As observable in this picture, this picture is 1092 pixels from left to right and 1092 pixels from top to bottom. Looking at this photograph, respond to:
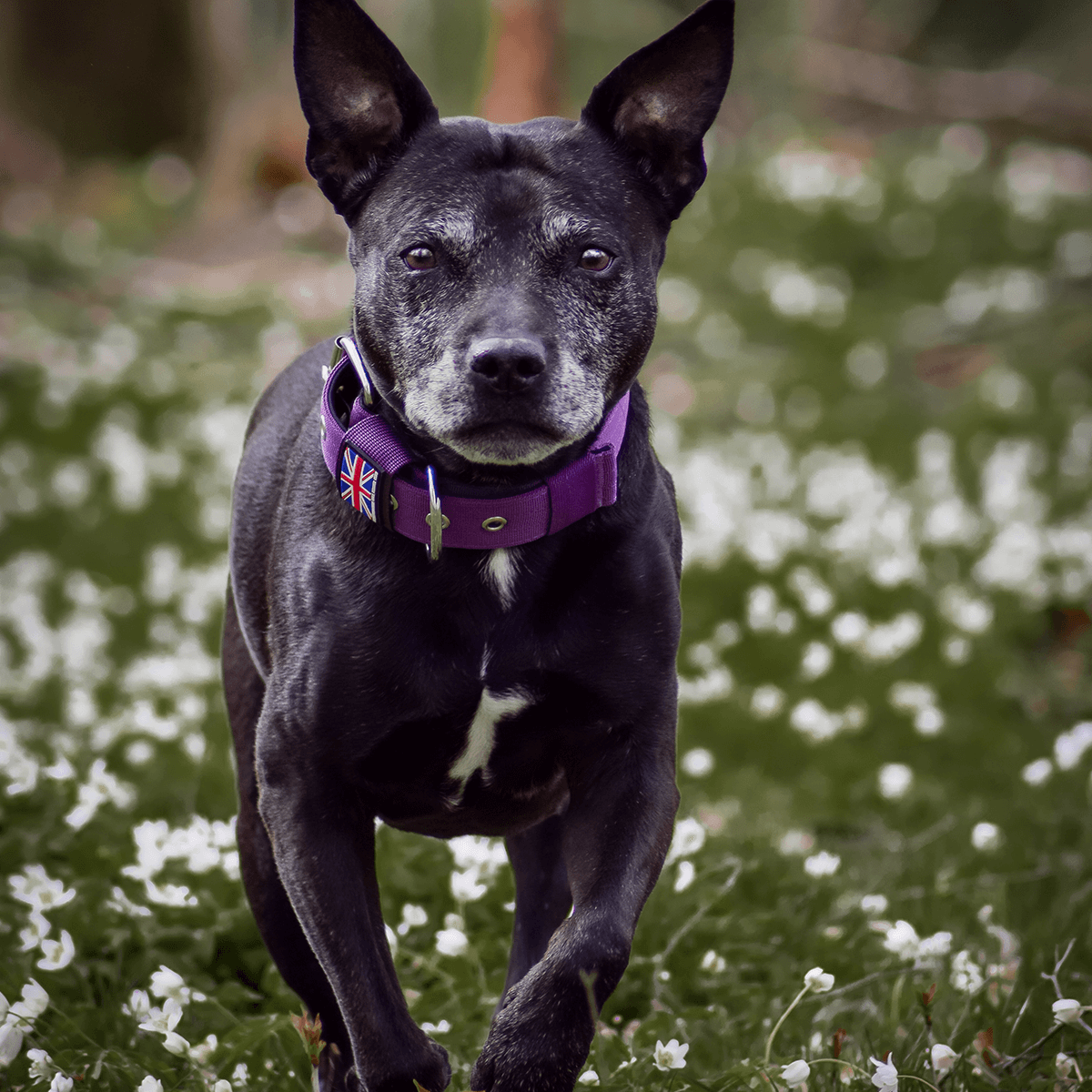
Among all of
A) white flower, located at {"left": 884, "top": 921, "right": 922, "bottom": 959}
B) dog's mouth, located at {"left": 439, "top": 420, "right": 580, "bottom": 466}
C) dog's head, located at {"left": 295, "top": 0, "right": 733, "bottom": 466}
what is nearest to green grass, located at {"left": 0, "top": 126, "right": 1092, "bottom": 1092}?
white flower, located at {"left": 884, "top": 921, "right": 922, "bottom": 959}

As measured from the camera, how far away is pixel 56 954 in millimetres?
3357

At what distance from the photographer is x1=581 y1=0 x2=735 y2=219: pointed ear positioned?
301 cm

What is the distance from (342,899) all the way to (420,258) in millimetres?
1346

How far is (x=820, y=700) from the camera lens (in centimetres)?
623

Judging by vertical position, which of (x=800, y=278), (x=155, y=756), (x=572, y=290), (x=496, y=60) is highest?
(x=496, y=60)

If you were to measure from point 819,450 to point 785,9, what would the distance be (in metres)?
12.9

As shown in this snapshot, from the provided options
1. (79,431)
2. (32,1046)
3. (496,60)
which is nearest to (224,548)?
(79,431)

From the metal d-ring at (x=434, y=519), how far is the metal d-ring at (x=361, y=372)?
28 centimetres

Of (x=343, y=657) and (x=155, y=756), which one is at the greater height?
(x=343, y=657)

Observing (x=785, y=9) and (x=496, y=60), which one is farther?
(x=785, y=9)

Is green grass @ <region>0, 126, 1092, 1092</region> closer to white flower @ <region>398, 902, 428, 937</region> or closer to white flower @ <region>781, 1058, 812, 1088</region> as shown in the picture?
white flower @ <region>398, 902, 428, 937</region>

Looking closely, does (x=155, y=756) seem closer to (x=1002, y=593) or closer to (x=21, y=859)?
(x=21, y=859)

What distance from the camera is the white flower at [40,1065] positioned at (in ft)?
9.25

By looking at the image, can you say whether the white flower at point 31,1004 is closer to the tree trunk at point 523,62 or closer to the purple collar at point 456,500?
the purple collar at point 456,500
